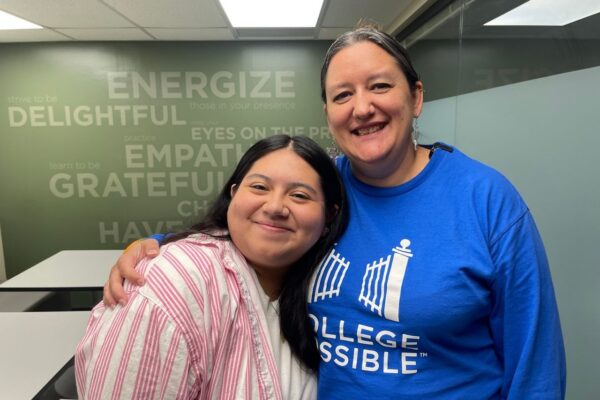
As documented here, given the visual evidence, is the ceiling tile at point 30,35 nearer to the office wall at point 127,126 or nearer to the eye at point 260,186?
the office wall at point 127,126

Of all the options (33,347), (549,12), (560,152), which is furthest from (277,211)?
(33,347)

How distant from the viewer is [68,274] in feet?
9.32

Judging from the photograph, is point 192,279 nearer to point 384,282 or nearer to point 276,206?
point 276,206

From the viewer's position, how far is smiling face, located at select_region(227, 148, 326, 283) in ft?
3.42

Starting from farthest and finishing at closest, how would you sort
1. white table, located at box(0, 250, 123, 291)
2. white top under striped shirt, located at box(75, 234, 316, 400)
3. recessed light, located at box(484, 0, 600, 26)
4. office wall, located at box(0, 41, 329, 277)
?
office wall, located at box(0, 41, 329, 277), white table, located at box(0, 250, 123, 291), recessed light, located at box(484, 0, 600, 26), white top under striped shirt, located at box(75, 234, 316, 400)

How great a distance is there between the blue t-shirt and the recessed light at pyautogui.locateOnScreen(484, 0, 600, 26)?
85 cm

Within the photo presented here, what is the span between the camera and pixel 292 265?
118 centimetres

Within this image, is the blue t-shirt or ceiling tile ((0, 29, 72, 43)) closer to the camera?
the blue t-shirt

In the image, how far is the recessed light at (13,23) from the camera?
3182 mm

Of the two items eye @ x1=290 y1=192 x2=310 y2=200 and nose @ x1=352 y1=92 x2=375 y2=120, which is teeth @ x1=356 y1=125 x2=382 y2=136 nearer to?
nose @ x1=352 y1=92 x2=375 y2=120

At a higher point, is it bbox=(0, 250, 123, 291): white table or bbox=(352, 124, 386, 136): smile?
bbox=(352, 124, 386, 136): smile

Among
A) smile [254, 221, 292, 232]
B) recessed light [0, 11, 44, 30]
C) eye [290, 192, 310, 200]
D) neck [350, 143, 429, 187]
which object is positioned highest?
recessed light [0, 11, 44, 30]

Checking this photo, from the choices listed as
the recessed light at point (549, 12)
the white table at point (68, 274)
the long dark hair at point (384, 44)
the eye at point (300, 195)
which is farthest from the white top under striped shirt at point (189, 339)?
the white table at point (68, 274)

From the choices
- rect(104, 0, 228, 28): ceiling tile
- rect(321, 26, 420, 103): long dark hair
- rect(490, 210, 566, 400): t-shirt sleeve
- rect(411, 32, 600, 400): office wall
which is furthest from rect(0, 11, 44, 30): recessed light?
rect(490, 210, 566, 400): t-shirt sleeve
